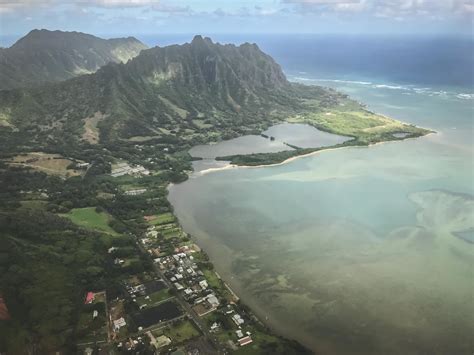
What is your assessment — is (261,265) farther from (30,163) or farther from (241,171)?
(30,163)

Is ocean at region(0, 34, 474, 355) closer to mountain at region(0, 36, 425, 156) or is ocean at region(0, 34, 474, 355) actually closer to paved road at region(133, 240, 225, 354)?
paved road at region(133, 240, 225, 354)

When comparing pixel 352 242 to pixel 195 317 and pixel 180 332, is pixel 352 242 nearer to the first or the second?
pixel 195 317

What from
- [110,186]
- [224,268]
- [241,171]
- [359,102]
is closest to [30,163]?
[110,186]

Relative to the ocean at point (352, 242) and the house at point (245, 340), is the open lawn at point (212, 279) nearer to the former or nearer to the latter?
the ocean at point (352, 242)

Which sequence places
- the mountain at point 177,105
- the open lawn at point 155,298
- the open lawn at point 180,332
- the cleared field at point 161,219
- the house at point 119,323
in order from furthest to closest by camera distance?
1. the mountain at point 177,105
2. the cleared field at point 161,219
3. the open lawn at point 155,298
4. the house at point 119,323
5. the open lawn at point 180,332

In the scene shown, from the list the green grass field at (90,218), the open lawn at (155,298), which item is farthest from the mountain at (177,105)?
the open lawn at (155,298)
